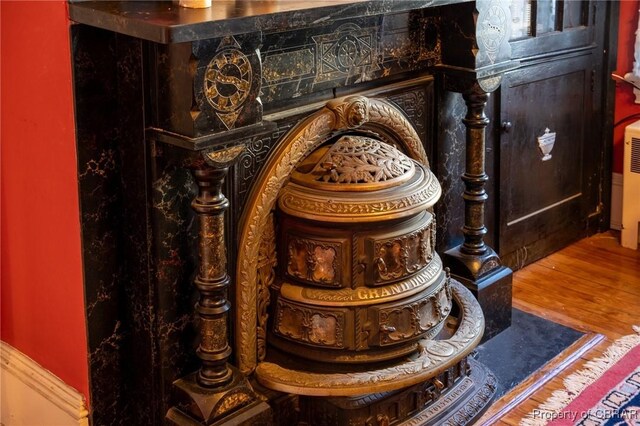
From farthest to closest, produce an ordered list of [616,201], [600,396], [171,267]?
[616,201] < [600,396] < [171,267]

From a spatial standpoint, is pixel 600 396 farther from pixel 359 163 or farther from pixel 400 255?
pixel 359 163

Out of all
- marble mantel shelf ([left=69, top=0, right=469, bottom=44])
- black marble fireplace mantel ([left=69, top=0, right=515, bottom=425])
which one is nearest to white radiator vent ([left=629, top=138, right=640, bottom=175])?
black marble fireplace mantel ([left=69, top=0, right=515, bottom=425])

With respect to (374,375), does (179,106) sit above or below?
above

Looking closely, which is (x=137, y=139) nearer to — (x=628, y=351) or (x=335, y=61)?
(x=335, y=61)

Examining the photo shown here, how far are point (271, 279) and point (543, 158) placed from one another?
5.23 feet


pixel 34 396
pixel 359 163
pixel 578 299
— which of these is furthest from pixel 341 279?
pixel 578 299

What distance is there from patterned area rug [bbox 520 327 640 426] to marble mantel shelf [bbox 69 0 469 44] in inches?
51.5

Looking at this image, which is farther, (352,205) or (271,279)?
(271,279)

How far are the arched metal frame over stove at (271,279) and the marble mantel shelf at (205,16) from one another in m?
0.33

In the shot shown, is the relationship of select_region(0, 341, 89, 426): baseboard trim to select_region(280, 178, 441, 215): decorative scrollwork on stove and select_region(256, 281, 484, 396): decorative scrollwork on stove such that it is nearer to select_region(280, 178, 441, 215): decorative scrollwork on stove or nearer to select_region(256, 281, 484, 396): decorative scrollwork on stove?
select_region(256, 281, 484, 396): decorative scrollwork on stove

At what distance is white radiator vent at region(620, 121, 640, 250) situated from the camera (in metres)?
3.83

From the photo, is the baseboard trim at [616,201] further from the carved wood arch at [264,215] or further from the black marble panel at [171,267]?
the black marble panel at [171,267]

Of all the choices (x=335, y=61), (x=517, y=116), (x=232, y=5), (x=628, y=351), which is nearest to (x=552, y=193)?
(x=517, y=116)

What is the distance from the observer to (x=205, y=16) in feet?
6.63
